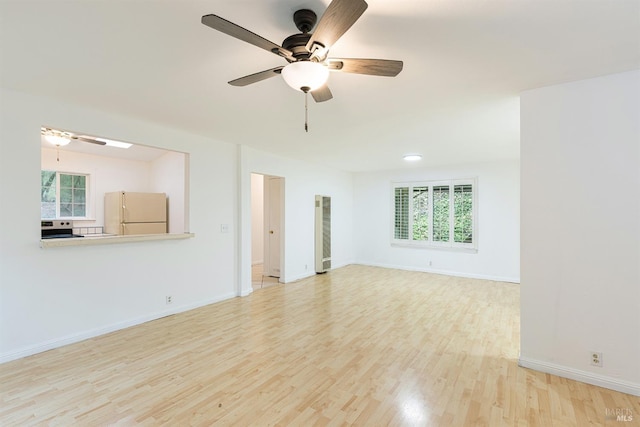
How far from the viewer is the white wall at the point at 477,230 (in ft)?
18.7

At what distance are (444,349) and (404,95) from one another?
2.44 meters

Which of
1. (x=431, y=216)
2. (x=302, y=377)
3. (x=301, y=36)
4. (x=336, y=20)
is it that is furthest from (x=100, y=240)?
(x=431, y=216)

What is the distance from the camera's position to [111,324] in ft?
10.7

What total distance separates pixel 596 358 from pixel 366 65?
9.08ft

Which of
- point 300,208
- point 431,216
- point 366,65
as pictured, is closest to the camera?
point 366,65

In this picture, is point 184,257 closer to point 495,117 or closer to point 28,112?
point 28,112

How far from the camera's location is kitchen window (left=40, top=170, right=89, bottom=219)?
5.06m

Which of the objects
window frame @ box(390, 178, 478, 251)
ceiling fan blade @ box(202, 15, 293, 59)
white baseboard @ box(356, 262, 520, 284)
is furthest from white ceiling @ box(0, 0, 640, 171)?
white baseboard @ box(356, 262, 520, 284)

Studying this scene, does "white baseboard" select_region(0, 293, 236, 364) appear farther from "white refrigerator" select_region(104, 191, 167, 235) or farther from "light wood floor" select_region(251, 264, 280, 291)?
"white refrigerator" select_region(104, 191, 167, 235)

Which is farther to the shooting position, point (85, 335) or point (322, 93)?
point (85, 335)

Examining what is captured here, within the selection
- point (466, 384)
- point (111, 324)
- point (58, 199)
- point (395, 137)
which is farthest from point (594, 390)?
point (58, 199)

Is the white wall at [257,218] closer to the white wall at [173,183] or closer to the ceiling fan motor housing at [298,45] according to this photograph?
the white wall at [173,183]

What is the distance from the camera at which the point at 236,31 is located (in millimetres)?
1386

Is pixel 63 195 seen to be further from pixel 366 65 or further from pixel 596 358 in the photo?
pixel 596 358
